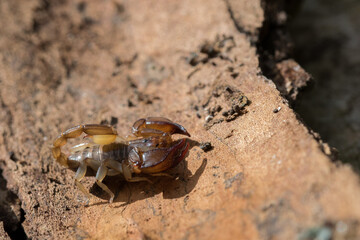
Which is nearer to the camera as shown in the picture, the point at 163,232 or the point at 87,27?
the point at 163,232

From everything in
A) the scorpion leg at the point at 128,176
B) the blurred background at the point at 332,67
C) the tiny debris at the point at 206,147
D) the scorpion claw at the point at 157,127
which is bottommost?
the blurred background at the point at 332,67

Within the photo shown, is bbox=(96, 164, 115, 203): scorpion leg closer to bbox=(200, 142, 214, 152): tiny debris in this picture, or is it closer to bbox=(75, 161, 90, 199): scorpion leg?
bbox=(75, 161, 90, 199): scorpion leg

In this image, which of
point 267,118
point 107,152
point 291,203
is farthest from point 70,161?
point 291,203

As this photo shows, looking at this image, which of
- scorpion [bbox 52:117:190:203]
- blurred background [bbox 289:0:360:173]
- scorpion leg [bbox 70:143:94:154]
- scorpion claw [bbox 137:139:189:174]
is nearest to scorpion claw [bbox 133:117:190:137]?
scorpion [bbox 52:117:190:203]

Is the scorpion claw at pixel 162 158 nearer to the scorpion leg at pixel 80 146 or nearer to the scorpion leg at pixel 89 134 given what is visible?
the scorpion leg at pixel 89 134

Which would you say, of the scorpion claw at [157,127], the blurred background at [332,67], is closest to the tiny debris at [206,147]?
the scorpion claw at [157,127]

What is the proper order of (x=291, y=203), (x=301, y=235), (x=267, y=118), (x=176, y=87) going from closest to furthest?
(x=301, y=235)
(x=291, y=203)
(x=267, y=118)
(x=176, y=87)

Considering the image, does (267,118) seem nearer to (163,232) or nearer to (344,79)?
(163,232)
